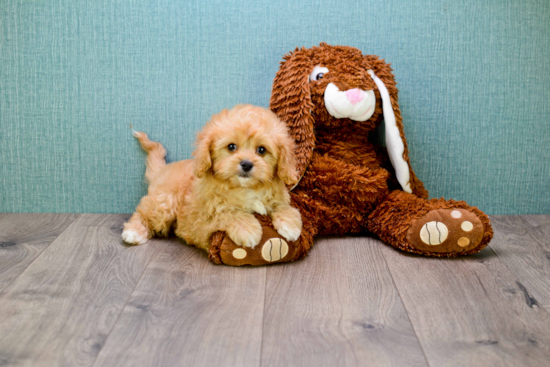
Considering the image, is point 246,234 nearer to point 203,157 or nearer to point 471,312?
point 203,157

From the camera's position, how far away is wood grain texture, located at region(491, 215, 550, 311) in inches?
59.2

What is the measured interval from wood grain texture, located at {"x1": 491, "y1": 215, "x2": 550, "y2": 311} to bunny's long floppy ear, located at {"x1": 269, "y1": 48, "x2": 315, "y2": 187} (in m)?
0.76

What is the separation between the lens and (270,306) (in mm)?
1350

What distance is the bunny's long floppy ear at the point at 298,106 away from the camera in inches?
69.9

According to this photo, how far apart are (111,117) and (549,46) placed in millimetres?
1810

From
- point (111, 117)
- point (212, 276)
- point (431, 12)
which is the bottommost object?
point (212, 276)

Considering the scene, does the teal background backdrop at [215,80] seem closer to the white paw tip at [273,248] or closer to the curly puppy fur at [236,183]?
the curly puppy fur at [236,183]

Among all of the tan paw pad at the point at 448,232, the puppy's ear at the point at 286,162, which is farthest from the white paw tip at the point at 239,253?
the tan paw pad at the point at 448,232

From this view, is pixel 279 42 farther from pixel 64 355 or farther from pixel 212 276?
pixel 64 355

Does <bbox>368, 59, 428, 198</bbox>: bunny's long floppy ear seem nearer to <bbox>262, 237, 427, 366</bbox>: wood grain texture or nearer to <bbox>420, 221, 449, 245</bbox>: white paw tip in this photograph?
<bbox>420, 221, 449, 245</bbox>: white paw tip

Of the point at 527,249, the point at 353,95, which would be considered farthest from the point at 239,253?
the point at 527,249

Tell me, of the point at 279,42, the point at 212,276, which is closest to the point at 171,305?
the point at 212,276

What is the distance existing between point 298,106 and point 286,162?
0.30 metres

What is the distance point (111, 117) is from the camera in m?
2.05
